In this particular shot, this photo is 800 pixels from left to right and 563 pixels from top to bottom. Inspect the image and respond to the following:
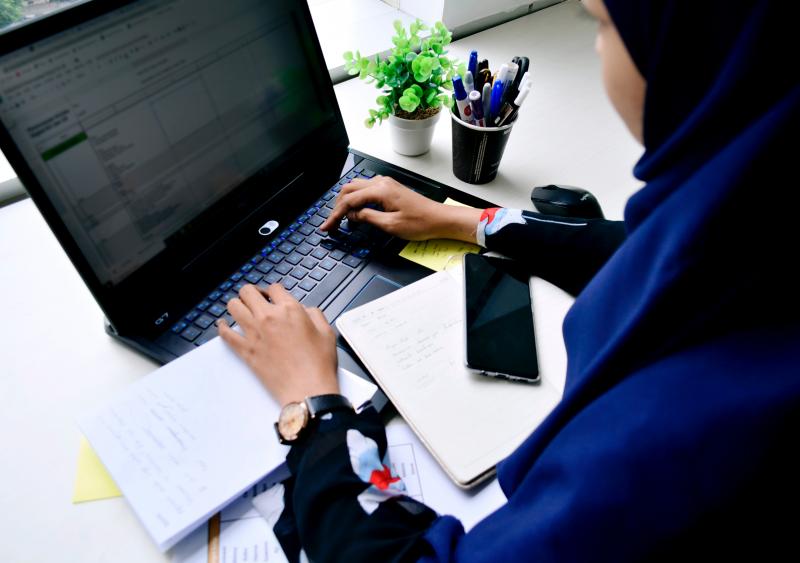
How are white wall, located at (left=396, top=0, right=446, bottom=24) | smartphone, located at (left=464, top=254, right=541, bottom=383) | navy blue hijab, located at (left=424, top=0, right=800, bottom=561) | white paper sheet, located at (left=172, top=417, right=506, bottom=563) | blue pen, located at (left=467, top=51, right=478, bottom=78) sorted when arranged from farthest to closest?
white wall, located at (left=396, top=0, right=446, bottom=24), blue pen, located at (left=467, top=51, right=478, bottom=78), smartphone, located at (left=464, top=254, right=541, bottom=383), white paper sheet, located at (left=172, top=417, right=506, bottom=563), navy blue hijab, located at (left=424, top=0, right=800, bottom=561)

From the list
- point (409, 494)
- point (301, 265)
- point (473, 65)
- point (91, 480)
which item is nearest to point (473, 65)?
point (473, 65)

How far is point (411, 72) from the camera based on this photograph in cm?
84

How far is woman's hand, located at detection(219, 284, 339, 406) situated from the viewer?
526 mm

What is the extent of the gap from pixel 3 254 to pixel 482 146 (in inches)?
29.7

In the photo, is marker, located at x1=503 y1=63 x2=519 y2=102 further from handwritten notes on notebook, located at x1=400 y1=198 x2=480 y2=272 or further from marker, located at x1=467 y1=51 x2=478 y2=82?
handwritten notes on notebook, located at x1=400 y1=198 x2=480 y2=272

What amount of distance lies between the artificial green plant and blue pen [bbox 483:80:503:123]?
0.07 m

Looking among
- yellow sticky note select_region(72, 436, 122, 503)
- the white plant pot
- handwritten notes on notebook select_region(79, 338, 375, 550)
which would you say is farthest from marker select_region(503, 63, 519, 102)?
yellow sticky note select_region(72, 436, 122, 503)

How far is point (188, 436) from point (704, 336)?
1.54 feet

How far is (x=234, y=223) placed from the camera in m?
0.69

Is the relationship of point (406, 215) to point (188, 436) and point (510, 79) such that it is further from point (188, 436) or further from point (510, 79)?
point (188, 436)

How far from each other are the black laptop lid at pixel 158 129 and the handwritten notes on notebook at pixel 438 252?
0.19 m

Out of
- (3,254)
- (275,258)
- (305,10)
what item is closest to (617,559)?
(275,258)

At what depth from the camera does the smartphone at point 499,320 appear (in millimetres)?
557

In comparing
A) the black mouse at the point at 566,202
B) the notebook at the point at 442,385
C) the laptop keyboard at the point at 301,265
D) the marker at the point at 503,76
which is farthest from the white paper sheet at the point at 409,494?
the marker at the point at 503,76
